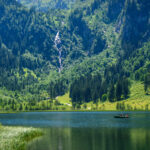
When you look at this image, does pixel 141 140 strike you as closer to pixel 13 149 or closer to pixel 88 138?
pixel 88 138

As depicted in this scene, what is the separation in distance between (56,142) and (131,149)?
23330 mm

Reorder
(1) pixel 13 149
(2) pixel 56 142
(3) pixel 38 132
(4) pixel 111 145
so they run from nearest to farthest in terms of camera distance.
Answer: (1) pixel 13 149, (4) pixel 111 145, (2) pixel 56 142, (3) pixel 38 132

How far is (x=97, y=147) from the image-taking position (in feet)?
259

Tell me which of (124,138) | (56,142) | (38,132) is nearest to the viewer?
(56,142)

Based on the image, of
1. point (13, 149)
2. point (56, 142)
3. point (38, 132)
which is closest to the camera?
point (13, 149)

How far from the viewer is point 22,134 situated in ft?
301

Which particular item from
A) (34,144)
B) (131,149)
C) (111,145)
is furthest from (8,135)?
(131,149)

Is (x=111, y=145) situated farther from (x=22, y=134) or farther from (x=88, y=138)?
(x=22, y=134)

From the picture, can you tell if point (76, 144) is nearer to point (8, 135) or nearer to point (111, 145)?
point (111, 145)

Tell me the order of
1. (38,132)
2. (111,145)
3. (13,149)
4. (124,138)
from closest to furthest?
1. (13,149)
2. (111,145)
3. (124,138)
4. (38,132)

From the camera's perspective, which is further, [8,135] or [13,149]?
[8,135]

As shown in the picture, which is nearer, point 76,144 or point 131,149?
point 131,149

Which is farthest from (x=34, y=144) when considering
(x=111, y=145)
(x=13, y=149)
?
(x=111, y=145)

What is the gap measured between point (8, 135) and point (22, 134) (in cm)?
912
